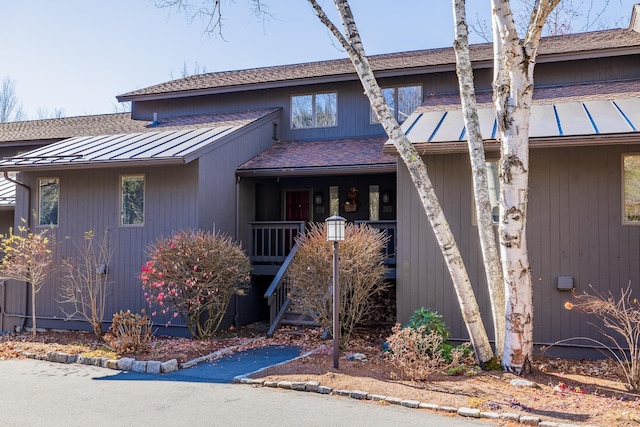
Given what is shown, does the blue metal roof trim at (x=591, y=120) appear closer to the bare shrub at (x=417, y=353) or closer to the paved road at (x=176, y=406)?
the bare shrub at (x=417, y=353)

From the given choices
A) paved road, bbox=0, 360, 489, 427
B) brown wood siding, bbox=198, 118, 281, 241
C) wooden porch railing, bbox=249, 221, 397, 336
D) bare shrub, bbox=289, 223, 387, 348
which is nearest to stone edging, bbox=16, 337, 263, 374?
paved road, bbox=0, 360, 489, 427

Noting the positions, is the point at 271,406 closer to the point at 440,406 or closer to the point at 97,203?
the point at 440,406

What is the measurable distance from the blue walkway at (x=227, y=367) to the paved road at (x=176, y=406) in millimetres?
221

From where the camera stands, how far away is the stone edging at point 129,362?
321 inches

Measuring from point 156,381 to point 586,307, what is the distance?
6.48 m

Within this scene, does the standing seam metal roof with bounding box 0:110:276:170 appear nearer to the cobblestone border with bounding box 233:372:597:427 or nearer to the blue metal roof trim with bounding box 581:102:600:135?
the cobblestone border with bounding box 233:372:597:427

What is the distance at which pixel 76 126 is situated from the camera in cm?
1748

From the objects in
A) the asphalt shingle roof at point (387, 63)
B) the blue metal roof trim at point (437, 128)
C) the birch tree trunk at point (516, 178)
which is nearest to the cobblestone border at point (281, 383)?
the birch tree trunk at point (516, 178)

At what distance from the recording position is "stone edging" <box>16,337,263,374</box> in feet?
26.8

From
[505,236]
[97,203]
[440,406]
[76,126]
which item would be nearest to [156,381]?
[440,406]

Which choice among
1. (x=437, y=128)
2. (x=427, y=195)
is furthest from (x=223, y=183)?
(x=427, y=195)

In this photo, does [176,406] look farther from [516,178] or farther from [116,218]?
[116,218]

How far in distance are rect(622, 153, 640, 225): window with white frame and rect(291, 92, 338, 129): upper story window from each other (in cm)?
764

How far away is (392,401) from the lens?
6422mm
